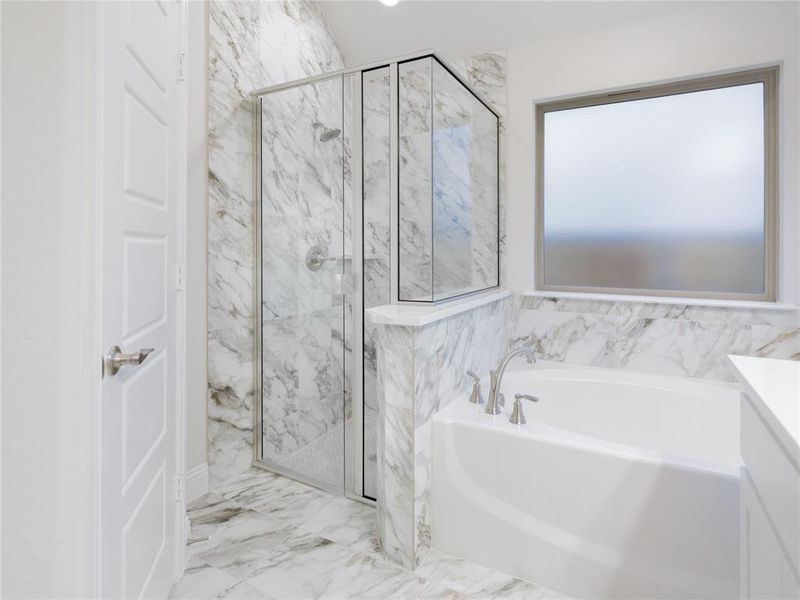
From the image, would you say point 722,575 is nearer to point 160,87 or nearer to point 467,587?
point 467,587

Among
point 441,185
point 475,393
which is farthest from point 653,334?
point 441,185

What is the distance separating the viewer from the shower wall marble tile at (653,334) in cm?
225

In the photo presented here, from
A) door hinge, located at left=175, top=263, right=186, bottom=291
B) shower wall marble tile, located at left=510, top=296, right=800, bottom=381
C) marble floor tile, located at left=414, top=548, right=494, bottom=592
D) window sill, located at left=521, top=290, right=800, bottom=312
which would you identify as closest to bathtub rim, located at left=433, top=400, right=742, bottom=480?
marble floor tile, located at left=414, top=548, right=494, bottom=592

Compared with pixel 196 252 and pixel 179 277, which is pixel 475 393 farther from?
pixel 196 252

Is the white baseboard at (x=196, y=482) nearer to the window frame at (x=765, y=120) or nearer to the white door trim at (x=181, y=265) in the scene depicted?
the white door trim at (x=181, y=265)

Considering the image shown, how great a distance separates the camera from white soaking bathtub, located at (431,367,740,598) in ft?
4.57

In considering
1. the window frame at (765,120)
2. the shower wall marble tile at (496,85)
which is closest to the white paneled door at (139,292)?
the shower wall marble tile at (496,85)

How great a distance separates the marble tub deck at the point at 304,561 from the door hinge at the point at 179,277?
1011 mm

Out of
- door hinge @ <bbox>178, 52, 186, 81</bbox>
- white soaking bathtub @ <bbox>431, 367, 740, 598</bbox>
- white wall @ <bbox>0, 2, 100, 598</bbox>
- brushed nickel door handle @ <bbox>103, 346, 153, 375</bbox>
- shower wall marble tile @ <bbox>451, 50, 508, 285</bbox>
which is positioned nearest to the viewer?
white wall @ <bbox>0, 2, 100, 598</bbox>

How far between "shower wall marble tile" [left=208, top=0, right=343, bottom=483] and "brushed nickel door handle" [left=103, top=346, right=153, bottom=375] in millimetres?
1204

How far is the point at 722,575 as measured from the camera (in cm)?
136

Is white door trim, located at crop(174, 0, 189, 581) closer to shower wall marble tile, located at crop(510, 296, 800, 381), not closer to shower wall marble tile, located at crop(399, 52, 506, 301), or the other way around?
shower wall marble tile, located at crop(399, 52, 506, 301)

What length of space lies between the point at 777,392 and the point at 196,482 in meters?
2.19

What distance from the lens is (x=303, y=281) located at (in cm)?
237
